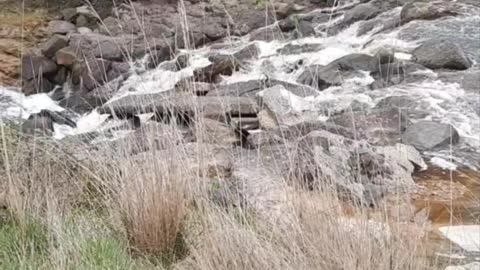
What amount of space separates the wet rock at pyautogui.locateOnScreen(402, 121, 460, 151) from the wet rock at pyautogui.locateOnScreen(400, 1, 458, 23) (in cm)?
323

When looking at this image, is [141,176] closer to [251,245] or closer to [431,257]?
[251,245]

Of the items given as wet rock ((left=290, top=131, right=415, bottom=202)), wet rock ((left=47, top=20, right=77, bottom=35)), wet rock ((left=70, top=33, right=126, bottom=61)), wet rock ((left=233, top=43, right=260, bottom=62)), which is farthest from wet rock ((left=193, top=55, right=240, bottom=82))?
wet rock ((left=47, top=20, right=77, bottom=35))

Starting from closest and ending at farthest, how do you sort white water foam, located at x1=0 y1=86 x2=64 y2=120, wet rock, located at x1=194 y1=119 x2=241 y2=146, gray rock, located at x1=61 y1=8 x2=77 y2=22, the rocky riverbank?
the rocky riverbank → wet rock, located at x1=194 y1=119 x2=241 y2=146 → white water foam, located at x1=0 y1=86 x2=64 y2=120 → gray rock, located at x1=61 y1=8 x2=77 y2=22

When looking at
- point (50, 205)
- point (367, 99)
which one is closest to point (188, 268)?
point (50, 205)

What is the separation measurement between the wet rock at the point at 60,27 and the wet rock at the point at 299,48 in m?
3.57

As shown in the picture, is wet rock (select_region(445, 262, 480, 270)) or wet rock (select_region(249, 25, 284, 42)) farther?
wet rock (select_region(249, 25, 284, 42))

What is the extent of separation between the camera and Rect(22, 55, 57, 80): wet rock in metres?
8.34

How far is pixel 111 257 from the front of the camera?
2305 mm

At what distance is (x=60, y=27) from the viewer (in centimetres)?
1019

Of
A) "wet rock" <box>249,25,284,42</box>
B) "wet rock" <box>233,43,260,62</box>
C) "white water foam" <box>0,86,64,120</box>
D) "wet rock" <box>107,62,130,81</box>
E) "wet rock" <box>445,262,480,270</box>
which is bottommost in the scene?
"white water foam" <box>0,86,64,120</box>

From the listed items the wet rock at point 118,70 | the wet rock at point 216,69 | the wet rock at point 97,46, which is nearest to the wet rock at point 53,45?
the wet rock at point 97,46

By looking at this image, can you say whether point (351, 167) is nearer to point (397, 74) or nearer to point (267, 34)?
point (397, 74)

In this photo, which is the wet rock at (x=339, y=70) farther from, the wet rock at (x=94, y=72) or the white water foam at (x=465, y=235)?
the white water foam at (x=465, y=235)

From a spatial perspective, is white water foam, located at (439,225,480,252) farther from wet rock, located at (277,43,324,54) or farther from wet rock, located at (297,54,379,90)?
wet rock, located at (277,43,324,54)
